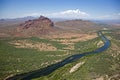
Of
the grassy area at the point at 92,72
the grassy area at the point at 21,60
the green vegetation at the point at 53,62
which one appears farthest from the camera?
the grassy area at the point at 21,60

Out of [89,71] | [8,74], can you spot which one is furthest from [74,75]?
[8,74]

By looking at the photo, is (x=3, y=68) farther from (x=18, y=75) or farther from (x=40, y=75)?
(x=40, y=75)

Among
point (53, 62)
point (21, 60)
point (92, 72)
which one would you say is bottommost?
point (53, 62)

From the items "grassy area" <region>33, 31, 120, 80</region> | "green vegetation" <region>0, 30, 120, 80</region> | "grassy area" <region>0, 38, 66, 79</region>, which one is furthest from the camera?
"grassy area" <region>0, 38, 66, 79</region>

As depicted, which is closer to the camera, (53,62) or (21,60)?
(53,62)

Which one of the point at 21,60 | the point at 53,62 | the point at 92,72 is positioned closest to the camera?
the point at 92,72

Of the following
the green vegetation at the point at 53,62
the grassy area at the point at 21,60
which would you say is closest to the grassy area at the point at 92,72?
the green vegetation at the point at 53,62

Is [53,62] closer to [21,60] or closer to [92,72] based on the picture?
[21,60]

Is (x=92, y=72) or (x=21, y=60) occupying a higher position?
(x=92, y=72)

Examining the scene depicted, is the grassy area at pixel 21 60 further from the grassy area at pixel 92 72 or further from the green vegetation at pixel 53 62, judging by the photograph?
the grassy area at pixel 92 72

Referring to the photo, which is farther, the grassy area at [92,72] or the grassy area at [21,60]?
the grassy area at [21,60]

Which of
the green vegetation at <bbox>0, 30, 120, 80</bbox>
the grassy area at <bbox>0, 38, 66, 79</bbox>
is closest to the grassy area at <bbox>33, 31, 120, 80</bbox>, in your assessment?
the green vegetation at <bbox>0, 30, 120, 80</bbox>

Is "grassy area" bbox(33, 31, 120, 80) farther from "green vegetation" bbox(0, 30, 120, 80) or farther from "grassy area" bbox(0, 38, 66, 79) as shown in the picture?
"grassy area" bbox(0, 38, 66, 79)

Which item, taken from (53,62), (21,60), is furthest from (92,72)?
(21,60)
